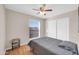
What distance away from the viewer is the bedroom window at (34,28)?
1.53 meters

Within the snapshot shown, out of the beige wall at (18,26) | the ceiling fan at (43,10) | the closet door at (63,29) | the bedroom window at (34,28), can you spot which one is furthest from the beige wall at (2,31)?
the closet door at (63,29)

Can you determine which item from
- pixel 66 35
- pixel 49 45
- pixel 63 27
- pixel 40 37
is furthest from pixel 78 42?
pixel 40 37

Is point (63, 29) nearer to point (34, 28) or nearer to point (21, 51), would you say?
point (34, 28)

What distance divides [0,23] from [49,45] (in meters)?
0.87

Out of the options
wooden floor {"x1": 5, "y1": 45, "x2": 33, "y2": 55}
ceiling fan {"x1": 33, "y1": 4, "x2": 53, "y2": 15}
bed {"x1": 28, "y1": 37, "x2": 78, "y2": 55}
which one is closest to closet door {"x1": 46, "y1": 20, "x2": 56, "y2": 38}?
bed {"x1": 28, "y1": 37, "x2": 78, "y2": 55}

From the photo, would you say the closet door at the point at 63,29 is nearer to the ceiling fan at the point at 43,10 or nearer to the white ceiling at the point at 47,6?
the white ceiling at the point at 47,6

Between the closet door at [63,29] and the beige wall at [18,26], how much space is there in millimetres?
277

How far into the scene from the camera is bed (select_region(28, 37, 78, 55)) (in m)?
1.28

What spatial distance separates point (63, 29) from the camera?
1.44 m
